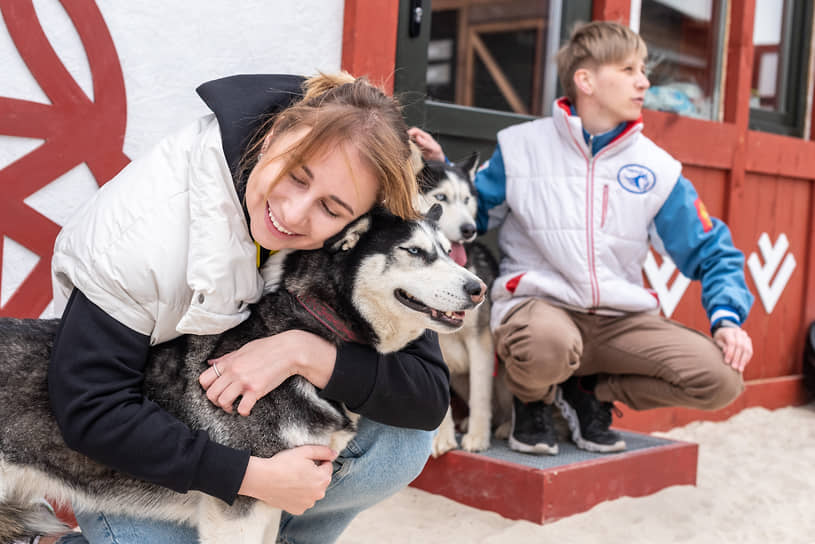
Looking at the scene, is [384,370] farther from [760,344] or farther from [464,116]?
[760,344]

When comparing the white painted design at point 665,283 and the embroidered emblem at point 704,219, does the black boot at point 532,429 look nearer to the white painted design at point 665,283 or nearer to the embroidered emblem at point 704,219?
the embroidered emblem at point 704,219

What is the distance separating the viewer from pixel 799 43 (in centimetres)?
530

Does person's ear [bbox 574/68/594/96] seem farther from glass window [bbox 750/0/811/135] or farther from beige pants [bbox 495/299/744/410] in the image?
glass window [bbox 750/0/811/135]

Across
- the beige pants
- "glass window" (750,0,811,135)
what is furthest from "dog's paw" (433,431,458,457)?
"glass window" (750,0,811,135)

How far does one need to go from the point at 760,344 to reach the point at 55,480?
4.36 meters

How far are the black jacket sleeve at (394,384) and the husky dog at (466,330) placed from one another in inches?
34.0

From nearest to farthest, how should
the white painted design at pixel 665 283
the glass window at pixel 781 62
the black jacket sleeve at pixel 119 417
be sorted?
the black jacket sleeve at pixel 119 417 < the white painted design at pixel 665 283 < the glass window at pixel 781 62

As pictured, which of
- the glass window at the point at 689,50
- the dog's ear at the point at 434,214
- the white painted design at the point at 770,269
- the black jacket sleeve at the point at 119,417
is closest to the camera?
the black jacket sleeve at the point at 119,417

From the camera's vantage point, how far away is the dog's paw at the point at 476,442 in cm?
265

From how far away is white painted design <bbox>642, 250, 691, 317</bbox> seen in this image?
3.84m

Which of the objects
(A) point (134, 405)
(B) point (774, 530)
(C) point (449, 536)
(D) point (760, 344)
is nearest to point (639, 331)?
(B) point (774, 530)

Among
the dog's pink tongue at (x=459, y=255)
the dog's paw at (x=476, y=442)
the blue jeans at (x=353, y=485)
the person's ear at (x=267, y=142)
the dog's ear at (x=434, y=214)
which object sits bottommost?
the dog's paw at (x=476, y=442)

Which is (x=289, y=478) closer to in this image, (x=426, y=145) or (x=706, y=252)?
(x=426, y=145)

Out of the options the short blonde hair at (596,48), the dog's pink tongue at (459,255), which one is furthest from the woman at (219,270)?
the short blonde hair at (596,48)
